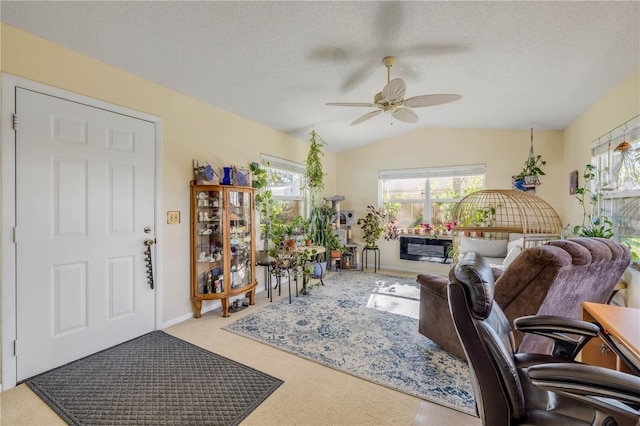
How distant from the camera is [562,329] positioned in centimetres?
138

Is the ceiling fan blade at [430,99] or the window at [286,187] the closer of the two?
the ceiling fan blade at [430,99]

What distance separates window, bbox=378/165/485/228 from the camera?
16.0 ft

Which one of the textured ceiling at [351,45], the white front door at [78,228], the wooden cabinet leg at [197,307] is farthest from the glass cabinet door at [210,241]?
the textured ceiling at [351,45]

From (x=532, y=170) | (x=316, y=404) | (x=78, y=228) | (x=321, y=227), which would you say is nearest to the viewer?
(x=316, y=404)

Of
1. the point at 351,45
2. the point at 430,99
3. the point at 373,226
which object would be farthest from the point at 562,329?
the point at 373,226

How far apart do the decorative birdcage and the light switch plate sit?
12.5 ft

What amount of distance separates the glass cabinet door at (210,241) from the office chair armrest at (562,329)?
2.77 m

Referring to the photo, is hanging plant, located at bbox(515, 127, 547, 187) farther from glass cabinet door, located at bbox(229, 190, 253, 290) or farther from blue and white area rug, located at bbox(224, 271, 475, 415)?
glass cabinet door, located at bbox(229, 190, 253, 290)

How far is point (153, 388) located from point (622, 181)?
4.15 m

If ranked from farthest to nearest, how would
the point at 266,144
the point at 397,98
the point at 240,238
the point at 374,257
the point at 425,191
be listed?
the point at 374,257 → the point at 425,191 → the point at 266,144 → the point at 240,238 → the point at 397,98

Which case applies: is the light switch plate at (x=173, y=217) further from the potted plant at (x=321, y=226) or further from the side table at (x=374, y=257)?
the side table at (x=374, y=257)

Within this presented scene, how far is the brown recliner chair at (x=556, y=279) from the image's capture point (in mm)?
1593

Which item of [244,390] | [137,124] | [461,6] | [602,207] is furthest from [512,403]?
[137,124]

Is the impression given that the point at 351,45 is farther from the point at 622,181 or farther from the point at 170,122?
the point at 622,181
